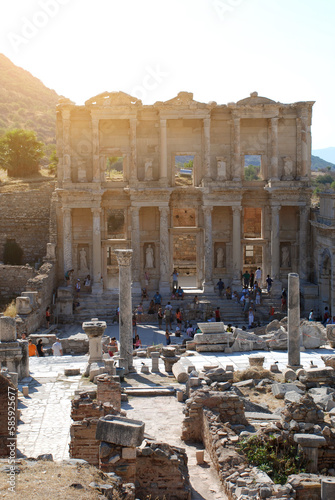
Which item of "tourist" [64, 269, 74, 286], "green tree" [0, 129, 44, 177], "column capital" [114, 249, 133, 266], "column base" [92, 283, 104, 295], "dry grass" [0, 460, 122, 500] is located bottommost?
"dry grass" [0, 460, 122, 500]

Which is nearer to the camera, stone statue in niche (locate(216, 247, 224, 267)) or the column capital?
the column capital

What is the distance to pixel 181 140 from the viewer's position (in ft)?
118

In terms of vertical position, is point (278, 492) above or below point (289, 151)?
below

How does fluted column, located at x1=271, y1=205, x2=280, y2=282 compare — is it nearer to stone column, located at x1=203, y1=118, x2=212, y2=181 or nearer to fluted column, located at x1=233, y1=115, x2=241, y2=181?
fluted column, located at x1=233, y1=115, x2=241, y2=181

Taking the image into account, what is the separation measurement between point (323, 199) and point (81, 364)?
1524 cm

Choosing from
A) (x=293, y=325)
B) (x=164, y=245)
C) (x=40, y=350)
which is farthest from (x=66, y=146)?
(x=293, y=325)

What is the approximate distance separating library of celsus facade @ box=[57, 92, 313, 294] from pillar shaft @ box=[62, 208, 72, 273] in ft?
0.16

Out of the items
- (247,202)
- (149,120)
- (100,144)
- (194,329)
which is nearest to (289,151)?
(247,202)

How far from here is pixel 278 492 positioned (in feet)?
35.1

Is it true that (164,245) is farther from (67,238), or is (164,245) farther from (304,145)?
(304,145)

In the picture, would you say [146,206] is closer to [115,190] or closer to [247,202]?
[115,190]

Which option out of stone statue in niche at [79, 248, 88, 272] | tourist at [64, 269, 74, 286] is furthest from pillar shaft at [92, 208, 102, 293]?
tourist at [64, 269, 74, 286]

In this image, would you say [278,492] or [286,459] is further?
[286,459]

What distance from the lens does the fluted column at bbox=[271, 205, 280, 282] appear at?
35062 millimetres
